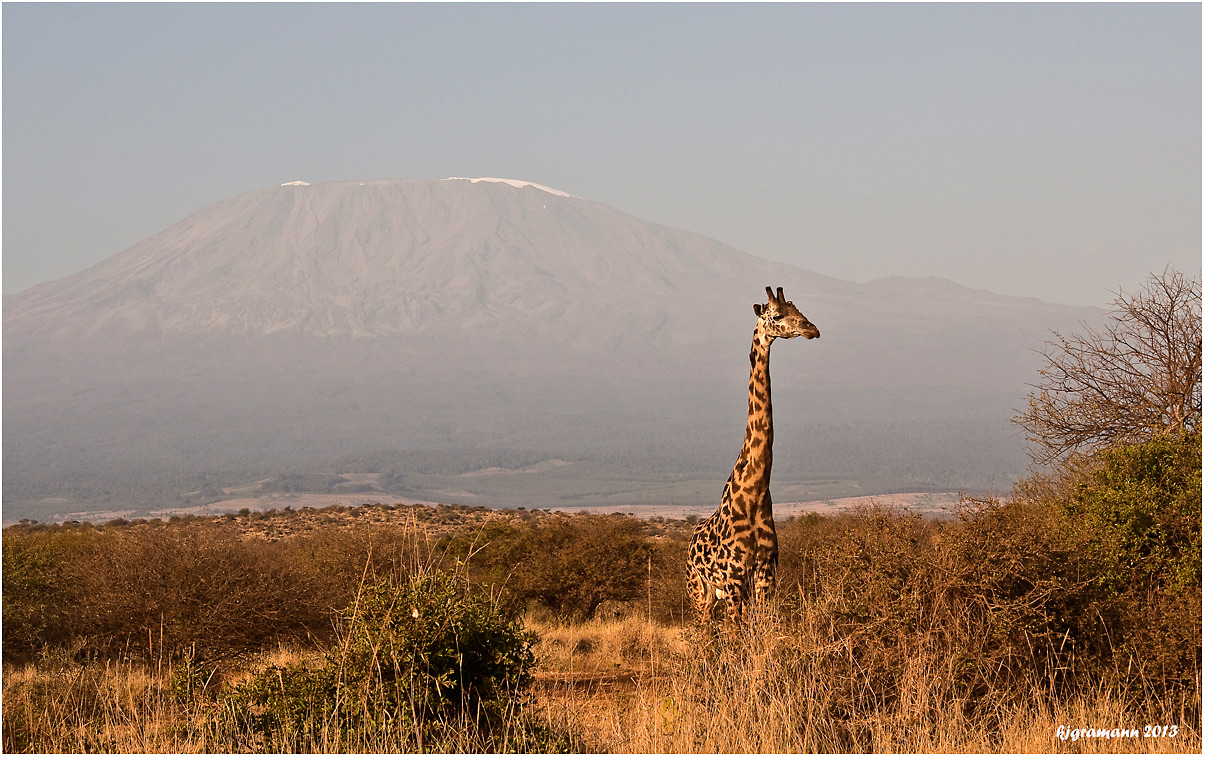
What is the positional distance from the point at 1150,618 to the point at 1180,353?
10.1 meters

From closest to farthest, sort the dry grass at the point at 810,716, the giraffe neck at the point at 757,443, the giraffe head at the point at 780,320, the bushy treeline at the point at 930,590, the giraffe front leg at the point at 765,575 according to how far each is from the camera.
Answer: the dry grass at the point at 810,716
the bushy treeline at the point at 930,590
the giraffe head at the point at 780,320
the giraffe front leg at the point at 765,575
the giraffe neck at the point at 757,443

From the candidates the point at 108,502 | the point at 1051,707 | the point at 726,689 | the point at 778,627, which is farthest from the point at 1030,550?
the point at 108,502

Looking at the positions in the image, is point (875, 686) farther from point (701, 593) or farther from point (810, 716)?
point (701, 593)

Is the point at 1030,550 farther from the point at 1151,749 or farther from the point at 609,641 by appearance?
the point at 609,641

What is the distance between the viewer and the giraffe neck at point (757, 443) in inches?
463

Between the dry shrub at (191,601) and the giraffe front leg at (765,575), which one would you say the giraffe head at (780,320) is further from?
Answer: the dry shrub at (191,601)

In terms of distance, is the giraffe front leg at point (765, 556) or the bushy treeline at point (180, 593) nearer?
the giraffe front leg at point (765, 556)

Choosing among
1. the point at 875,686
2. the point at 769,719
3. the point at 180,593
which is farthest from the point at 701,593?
the point at 180,593

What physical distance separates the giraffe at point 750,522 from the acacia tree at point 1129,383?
26.4 feet

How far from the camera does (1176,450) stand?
12906 millimetres

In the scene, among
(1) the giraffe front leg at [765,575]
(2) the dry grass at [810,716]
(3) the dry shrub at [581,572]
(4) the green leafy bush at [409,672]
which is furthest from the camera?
(3) the dry shrub at [581,572]

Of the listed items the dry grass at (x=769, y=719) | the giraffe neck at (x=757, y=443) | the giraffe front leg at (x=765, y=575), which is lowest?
the dry grass at (x=769, y=719)

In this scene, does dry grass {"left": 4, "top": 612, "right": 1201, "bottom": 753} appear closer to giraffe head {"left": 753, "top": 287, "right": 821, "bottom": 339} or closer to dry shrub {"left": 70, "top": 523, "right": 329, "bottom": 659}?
giraffe head {"left": 753, "top": 287, "right": 821, "bottom": 339}

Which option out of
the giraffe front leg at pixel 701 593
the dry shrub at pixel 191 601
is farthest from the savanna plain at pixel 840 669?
the dry shrub at pixel 191 601
